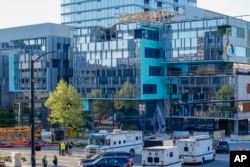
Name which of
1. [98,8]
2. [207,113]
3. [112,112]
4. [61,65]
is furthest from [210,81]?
[98,8]

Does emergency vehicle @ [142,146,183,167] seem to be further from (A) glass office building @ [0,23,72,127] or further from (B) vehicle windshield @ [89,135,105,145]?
(A) glass office building @ [0,23,72,127]

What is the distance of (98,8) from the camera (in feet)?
480

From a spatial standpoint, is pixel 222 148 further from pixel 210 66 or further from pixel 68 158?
pixel 210 66

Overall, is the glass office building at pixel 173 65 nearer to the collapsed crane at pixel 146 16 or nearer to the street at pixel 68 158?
the collapsed crane at pixel 146 16

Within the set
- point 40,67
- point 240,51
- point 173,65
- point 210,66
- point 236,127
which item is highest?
point 240,51

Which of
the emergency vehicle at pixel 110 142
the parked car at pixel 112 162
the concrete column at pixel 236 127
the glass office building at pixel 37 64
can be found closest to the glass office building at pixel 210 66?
the concrete column at pixel 236 127

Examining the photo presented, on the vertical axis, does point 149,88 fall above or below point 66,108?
above

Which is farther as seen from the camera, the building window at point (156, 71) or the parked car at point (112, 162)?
the building window at point (156, 71)

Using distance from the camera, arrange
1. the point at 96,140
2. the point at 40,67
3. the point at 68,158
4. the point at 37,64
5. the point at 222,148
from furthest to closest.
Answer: the point at 37,64 < the point at 40,67 < the point at 222,148 < the point at 68,158 < the point at 96,140

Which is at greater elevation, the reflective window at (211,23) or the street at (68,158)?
the reflective window at (211,23)

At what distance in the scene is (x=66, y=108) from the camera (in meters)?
65.4

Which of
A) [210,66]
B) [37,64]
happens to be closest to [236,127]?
[210,66]

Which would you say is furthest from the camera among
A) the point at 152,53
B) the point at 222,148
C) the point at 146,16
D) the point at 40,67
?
the point at 40,67

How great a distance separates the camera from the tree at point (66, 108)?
64.0 meters
